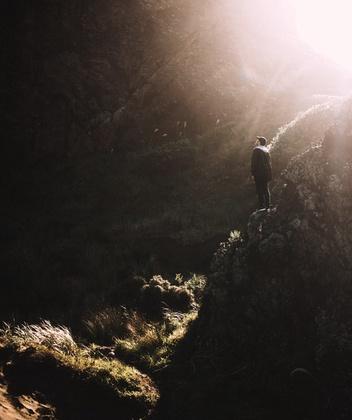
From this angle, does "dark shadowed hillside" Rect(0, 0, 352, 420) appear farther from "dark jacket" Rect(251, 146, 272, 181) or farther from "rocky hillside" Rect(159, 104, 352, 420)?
"dark jacket" Rect(251, 146, 272, 181)

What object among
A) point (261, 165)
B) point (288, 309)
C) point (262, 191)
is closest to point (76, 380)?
point (288, 309)

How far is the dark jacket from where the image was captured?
11.7 metres

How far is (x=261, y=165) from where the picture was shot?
11742 millimetres

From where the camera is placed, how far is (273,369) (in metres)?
7.15

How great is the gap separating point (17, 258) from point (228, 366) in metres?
10.3

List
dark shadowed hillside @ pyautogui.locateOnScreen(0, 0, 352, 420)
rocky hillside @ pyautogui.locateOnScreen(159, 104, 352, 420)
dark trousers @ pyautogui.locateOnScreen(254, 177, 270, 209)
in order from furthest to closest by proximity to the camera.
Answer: dark trousers @ pyautogui.locateOnScreen(254, 177, 270, 209), dark shadowed hillside @ pyautogui.locateOnScreen(0, 0, 352, 420), rocky hillside @ pyautogui.locateOnScreen(159, 104, 352, 420)

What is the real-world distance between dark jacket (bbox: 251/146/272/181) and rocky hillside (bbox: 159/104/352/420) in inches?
91.2

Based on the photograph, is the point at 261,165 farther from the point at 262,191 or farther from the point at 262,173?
the point at 262,191

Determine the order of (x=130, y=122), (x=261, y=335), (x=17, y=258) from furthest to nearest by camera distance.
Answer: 1. (x=130, y=122)
2. (x=17, y=258)
3. (x=261, y=335)

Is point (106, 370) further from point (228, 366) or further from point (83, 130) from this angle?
point (83, 130)

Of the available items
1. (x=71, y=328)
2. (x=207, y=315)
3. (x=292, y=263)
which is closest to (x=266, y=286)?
(x=292, y=263)

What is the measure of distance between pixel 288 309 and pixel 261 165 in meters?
4.89

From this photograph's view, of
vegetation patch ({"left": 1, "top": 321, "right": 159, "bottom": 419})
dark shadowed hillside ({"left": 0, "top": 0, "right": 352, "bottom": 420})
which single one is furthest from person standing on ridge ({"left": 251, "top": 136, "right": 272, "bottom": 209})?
vegetation patch ({"left": 1, "top": 321, "right": 159, "bottom": 419})

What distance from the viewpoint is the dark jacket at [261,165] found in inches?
460
